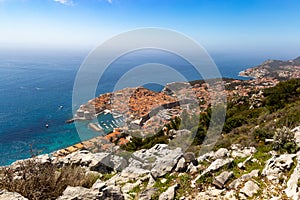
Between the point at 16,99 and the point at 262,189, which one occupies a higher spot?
the point at 262,189

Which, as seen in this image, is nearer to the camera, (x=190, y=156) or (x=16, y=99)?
(x=190, y=156)

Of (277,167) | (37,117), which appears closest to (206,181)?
(277,167)

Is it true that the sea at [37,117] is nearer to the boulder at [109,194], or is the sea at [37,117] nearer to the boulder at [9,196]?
the boulder at [109,194]

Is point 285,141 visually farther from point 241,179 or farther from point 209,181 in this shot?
point 209,181

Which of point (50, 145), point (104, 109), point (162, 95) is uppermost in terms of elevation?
point (162, 95)

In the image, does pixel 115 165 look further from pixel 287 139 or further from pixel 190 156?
pixel 287 139

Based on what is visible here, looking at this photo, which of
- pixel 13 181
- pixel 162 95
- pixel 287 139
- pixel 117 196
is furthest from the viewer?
pixel 162 95

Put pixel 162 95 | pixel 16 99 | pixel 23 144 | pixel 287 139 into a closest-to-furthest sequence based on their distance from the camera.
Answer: pixel 287 139, pixel 23 144, pixel 162 95, pixel 16 99

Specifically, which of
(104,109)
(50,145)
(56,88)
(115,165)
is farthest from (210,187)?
(56,88)
